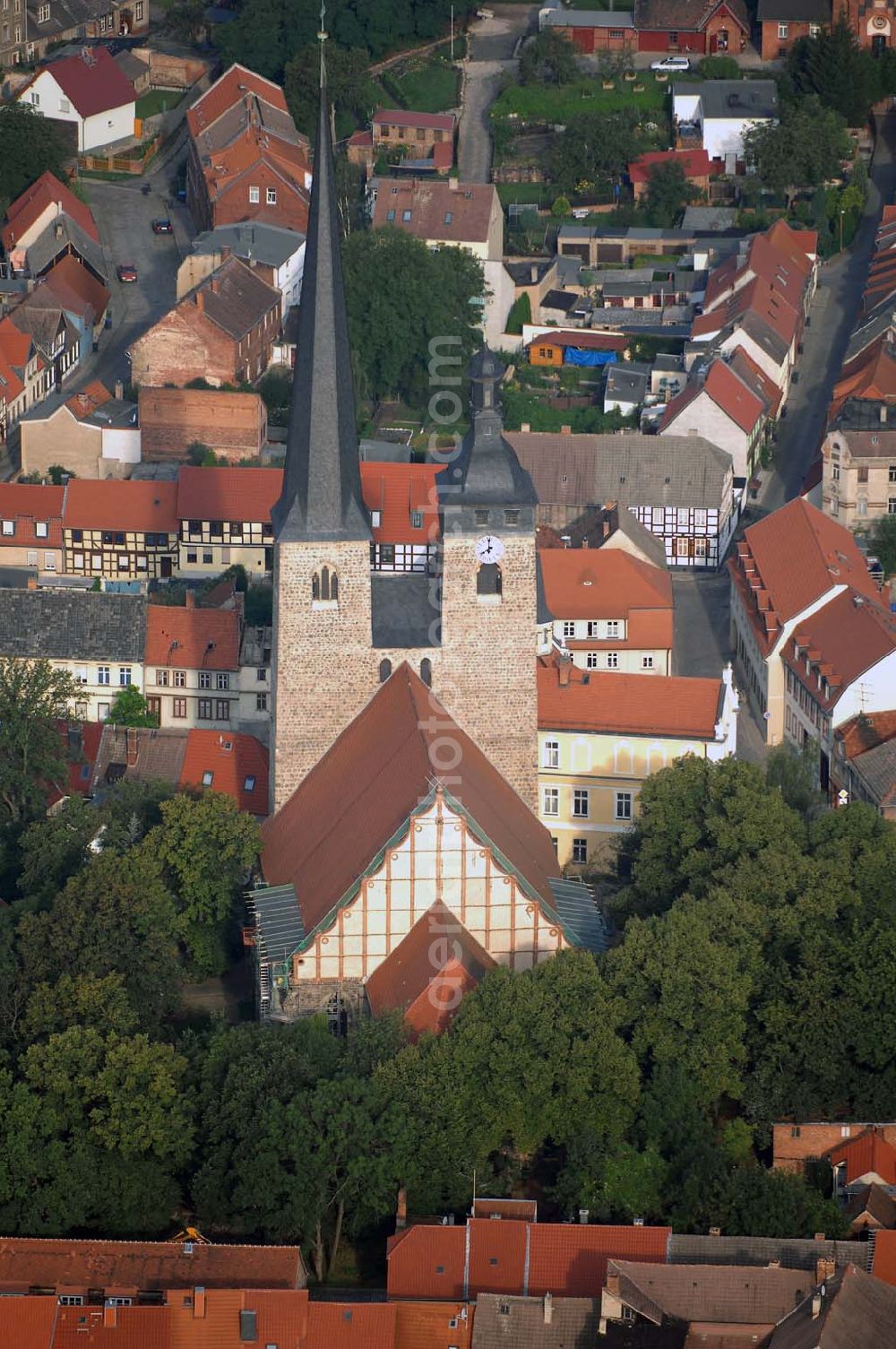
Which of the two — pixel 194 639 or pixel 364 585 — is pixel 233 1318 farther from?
pixel 194 639

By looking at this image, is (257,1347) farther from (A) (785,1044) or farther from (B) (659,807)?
(B) (659,807)

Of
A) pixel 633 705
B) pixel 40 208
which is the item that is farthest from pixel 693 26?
pixel 633 705

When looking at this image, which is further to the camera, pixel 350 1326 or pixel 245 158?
pixel 245 158

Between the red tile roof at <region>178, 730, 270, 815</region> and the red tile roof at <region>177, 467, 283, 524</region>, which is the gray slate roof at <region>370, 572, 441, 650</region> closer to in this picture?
the red tile roof at <region>178, 730, 270, 815</region>

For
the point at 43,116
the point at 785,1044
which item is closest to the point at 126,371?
the point at 43,116

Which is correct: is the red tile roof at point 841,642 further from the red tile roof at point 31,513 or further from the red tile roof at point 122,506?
the red tile roof at point 31,513
